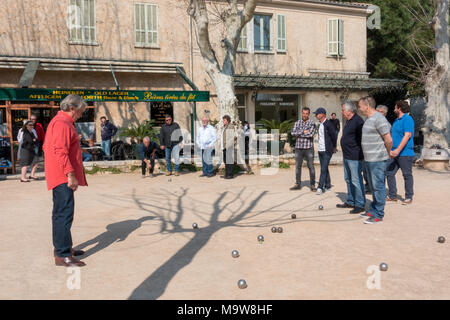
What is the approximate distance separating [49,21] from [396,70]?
18.9m

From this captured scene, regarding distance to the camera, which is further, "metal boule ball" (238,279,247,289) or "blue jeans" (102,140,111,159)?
"blue jeans" (102,140,111,159)

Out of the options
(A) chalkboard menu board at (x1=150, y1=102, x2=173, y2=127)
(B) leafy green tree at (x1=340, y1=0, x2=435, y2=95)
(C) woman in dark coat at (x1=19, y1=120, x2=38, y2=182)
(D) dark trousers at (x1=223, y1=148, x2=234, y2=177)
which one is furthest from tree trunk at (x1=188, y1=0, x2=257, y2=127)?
(B) leafy green tree at (x1=340, y1=0, x2=435, y2=95)

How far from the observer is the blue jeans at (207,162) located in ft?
40.7

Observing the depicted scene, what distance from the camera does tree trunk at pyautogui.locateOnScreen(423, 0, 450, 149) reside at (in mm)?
13742

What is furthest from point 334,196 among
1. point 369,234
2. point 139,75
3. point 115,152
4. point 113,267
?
point 139,75

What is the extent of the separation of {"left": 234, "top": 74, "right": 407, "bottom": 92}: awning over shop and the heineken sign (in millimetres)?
4780

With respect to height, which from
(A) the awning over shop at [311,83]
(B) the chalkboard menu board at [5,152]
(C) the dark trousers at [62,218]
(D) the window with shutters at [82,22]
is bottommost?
(C) the dark trousers at [62,218]

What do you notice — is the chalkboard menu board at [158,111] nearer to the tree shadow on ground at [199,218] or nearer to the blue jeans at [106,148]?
the blue jeans at [106,148]

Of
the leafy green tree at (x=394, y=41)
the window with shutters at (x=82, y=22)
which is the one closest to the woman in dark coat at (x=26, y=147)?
the window with shutters at (x=82, y=22)

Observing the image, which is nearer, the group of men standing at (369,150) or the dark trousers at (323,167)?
the group of men standing at (369,150)

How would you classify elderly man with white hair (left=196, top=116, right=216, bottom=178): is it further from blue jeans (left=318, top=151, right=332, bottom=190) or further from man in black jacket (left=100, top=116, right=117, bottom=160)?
blue jeans (left=318, top=151, right=332, bottom=190)

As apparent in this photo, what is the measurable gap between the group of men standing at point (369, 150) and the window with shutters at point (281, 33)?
12005 millimetres

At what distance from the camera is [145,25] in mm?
18109

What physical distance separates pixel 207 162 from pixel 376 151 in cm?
650
